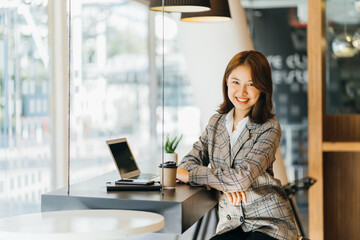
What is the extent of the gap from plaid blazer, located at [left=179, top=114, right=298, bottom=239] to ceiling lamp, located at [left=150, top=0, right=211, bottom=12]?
0.79 m

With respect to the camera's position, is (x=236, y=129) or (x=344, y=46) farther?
(x=344, y=46)

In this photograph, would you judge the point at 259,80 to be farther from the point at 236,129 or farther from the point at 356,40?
the point at 356,40

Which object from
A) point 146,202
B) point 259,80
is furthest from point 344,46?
point 146,202

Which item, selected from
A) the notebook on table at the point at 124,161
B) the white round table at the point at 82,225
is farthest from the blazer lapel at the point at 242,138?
the white round table at the point at 82,225

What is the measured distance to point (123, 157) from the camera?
284 centimetres

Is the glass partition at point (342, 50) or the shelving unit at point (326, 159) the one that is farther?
the glass partition at point (342, 50)

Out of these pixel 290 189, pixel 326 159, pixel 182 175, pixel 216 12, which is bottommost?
pixel 290 189

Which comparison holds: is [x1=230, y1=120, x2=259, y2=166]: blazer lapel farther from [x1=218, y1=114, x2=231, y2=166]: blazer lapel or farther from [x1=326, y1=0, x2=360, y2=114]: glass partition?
[x1=326, y1=0, x2=360, y2=114]: glass partition

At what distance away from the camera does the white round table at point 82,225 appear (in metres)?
1.85

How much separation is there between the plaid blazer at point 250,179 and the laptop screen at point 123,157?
305 mm

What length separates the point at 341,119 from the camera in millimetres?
4719

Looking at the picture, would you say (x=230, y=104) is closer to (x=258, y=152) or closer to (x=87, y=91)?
(x=258, y=152)

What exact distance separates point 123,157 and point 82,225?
2.89 ft

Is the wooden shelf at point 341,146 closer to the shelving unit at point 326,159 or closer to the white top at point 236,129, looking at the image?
the shelving unit at point 326,159
